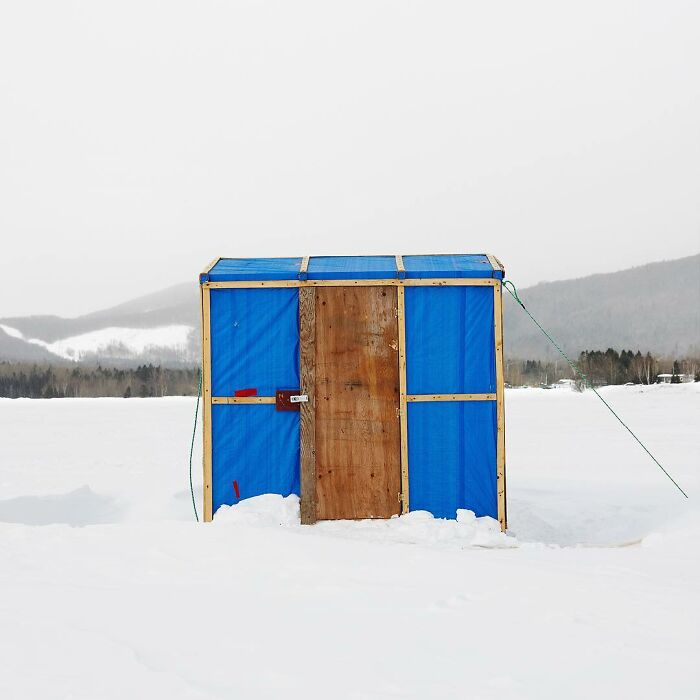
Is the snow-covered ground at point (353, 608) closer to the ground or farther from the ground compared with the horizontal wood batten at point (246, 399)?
closer to the ground

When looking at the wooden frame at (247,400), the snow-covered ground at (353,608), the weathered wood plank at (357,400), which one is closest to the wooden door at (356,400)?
the weathered wood plank at (357,400)

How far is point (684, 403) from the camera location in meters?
22.4

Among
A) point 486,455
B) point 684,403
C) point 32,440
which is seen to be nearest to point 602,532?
point 486,455

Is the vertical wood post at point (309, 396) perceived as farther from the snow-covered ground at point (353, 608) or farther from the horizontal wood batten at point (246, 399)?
the horizontal wood batten at point (246, 399)

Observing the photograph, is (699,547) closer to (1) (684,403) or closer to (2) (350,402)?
(2) (350,402)

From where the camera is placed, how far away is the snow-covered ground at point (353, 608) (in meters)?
3.08

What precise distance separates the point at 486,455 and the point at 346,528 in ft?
5.46

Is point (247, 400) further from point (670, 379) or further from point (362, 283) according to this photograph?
point (670, 379)

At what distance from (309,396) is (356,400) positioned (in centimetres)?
50

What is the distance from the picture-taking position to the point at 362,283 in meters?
7.03

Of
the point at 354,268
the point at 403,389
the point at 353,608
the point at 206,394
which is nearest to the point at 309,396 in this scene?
the point at 403,389

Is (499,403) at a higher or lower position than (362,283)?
lower

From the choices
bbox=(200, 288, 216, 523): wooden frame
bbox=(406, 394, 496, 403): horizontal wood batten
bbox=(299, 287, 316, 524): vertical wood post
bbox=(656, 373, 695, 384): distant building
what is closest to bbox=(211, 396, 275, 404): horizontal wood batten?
bbox=(200, 288, 216, 523): wooden frame

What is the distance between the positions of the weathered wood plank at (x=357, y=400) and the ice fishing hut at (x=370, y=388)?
0.03 feet
